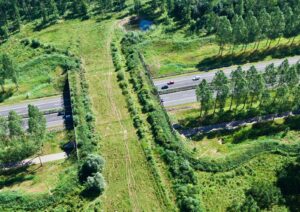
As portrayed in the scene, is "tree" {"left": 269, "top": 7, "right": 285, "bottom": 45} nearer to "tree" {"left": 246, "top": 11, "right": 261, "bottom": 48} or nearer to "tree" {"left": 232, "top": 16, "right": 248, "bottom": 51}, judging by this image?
"tree" {"left": 246, "top": 11, "right": 261, "bottom": 48}

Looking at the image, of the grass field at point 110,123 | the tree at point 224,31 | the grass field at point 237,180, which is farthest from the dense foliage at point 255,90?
the tree at point 224,31

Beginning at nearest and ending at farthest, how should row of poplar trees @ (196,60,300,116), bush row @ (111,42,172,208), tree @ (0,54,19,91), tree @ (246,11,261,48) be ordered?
bush row @ (111,42,172,208) < row of poplar trees @ (196,60,300,116) < tree @ (0,54,19,91) < tree @ (246,11,261,48)

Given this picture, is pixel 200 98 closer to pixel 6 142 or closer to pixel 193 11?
pixel 6 142

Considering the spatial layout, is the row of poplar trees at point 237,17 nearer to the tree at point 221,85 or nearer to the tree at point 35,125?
the tree at point 221,85

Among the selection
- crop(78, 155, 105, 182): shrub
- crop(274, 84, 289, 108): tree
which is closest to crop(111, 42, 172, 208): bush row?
crop(78, 155, 105, 182): shrub

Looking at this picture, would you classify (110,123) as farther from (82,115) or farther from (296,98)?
(296,98)

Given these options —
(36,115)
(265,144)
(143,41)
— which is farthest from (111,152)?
(143,41)
